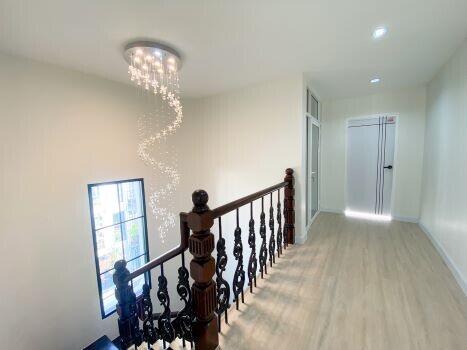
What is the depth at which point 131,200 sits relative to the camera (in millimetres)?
3426

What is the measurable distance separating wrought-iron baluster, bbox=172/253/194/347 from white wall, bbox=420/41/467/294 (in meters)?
2.36

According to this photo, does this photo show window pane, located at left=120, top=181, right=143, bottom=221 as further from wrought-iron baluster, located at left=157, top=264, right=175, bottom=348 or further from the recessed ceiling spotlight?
the recessed ceiling spotlight

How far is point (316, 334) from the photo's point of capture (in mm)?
1527

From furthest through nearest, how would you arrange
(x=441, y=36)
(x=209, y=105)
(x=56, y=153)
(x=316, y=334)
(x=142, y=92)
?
1. (x=209, y=105)
2. (x=142, y=92)
3. (x=56, y=153)
4. (x=441, y=36)
5. (x=316, y=334)

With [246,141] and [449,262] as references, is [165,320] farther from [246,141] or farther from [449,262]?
[449,262]

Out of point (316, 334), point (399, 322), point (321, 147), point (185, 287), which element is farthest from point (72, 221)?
point (321, 147)

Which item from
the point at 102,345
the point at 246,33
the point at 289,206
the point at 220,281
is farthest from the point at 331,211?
the point at 102,345

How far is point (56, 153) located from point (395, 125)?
508 centimetres

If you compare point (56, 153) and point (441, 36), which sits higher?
point (441, 36)

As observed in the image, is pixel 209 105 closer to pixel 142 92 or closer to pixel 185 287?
pixel 142 92

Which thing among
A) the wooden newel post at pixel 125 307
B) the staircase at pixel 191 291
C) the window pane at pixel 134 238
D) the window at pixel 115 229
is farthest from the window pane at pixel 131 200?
the wooden newel post at pixel 125 307

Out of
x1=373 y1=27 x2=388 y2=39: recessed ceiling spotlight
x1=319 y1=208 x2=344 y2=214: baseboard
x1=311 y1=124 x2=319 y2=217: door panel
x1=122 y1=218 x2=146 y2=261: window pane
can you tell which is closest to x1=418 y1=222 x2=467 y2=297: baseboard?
x1=319 y1=208 x2=344 y2=214: baseboard

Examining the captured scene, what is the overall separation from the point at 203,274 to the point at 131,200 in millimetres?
2525

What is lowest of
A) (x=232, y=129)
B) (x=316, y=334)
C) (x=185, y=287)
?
(x=316, y=334)
